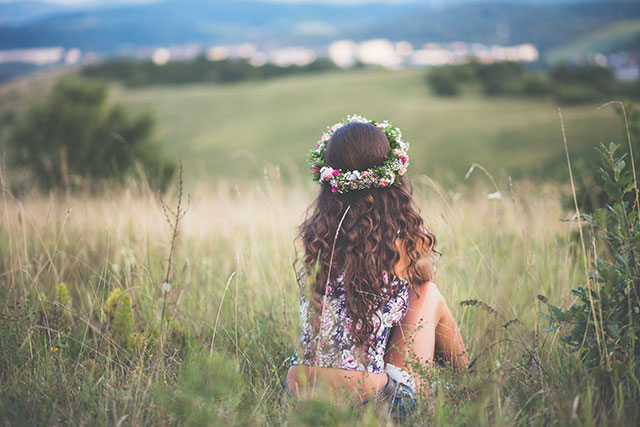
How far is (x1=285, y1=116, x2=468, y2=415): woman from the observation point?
6.90 ft

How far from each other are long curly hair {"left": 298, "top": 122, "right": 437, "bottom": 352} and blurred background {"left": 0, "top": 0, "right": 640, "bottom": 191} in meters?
0.93

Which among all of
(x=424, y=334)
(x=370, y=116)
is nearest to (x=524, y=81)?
(x=370, y=116)

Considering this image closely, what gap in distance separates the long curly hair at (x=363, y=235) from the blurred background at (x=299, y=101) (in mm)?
934

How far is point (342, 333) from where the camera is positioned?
7.07 feet

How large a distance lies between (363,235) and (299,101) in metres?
43.2

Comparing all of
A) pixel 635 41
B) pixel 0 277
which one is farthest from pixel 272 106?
pixel 635 41

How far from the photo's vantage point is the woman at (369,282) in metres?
2.10

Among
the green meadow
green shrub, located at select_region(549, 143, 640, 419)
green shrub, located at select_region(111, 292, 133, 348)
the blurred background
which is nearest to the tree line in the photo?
the blurred background

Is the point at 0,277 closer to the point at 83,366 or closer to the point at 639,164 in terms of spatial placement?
the point at 83,366

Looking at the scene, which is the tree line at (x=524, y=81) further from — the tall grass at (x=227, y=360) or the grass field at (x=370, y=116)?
the tall grass at (x=227, y=360)

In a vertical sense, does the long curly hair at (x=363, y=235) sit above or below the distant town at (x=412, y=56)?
below

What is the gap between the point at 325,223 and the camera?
232cm

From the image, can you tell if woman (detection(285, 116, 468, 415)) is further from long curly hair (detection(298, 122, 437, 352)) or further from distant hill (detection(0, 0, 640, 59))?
distant hill (detection(0, 0, 640, 59))

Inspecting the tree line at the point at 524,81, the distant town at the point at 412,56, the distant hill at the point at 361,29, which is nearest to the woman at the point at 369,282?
the tree line at the point at 524,81
